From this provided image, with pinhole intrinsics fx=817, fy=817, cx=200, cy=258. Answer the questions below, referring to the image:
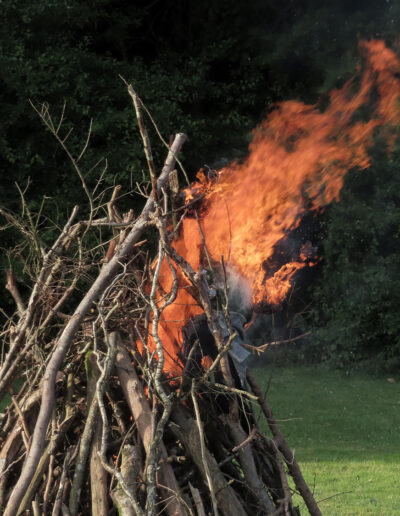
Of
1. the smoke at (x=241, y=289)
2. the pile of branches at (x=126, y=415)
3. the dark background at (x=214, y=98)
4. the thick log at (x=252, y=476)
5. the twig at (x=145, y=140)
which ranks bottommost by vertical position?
the thick log at (x=252, y=476)

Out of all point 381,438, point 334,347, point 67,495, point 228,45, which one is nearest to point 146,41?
point 228,45

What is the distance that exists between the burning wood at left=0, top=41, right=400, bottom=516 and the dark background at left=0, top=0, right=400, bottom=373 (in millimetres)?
9595

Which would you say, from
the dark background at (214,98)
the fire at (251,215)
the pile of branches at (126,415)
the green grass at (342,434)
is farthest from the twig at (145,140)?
the dark background at (214,98)

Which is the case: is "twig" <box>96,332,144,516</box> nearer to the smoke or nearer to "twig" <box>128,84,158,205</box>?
"twig" <box>128,84,158,205</box>

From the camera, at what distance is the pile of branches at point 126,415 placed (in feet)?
12.4

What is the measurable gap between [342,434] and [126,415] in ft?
22.5

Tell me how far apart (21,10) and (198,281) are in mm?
11801

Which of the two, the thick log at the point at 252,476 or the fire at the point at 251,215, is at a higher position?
the fire at the point at 251,215

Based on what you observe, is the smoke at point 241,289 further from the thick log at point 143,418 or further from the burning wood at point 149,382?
the thick log at point 143,418

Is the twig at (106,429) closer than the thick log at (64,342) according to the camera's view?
Yes

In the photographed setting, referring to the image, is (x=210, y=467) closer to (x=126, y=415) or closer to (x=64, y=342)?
(x=126, y=415)

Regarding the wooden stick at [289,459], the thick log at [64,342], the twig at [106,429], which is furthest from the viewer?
the wooden stick at [289,459]

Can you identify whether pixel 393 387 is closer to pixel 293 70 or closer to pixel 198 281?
pixel 293 70

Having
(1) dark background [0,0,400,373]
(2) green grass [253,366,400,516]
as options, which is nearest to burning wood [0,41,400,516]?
(2) green grass [253,366,400,516]
